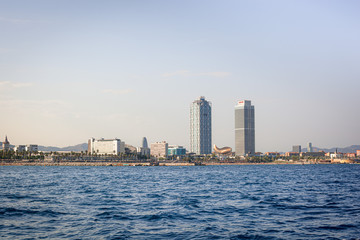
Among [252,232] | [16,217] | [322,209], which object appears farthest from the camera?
[322,209]

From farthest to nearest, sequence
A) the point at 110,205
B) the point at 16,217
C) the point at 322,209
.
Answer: the point at 110,205, the point at 322,209, the point at 16,217

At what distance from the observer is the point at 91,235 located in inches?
1162

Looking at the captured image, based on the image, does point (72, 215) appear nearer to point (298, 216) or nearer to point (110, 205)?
point (110, 205)

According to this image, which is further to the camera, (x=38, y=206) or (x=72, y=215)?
(x=38, y=206)

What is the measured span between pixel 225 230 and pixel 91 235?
33.4ft

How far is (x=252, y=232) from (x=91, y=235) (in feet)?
39.3

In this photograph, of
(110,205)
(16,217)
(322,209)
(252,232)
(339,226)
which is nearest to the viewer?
(252,232)

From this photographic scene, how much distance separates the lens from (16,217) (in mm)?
37688

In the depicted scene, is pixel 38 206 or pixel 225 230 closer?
pixel 225 230

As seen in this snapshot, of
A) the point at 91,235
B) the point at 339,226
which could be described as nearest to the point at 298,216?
the point at 339,226

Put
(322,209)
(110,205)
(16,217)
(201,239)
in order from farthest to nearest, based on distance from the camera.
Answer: (110,205) < (322,209) < (16,217) < (201,239)

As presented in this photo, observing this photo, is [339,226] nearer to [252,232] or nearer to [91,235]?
[252,232]

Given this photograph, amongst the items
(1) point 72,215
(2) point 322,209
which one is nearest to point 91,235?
(1) point 72,215

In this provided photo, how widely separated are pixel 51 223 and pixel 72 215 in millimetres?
4282
